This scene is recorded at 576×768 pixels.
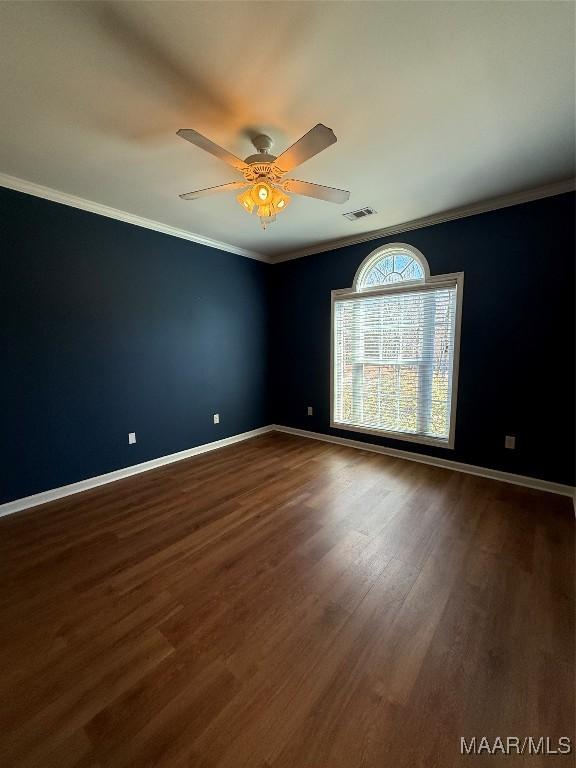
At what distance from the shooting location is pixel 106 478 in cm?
299

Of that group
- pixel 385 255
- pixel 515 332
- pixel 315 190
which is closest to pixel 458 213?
pixel 385 255

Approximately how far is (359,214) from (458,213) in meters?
0.98

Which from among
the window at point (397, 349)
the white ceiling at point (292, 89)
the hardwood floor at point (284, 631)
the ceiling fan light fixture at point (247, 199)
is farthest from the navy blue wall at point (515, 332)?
the ceiling fan light fixture at point (247, 199)

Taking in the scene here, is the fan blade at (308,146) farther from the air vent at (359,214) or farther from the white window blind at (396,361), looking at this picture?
the white window blind at (396,361)

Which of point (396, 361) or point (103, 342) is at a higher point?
point (103, 342)

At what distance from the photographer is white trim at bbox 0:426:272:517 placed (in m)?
2.49

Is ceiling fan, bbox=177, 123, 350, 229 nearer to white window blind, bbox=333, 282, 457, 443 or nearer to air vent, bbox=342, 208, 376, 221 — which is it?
air vent, bbox=342, 208, 376, 221

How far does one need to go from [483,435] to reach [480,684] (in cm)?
232

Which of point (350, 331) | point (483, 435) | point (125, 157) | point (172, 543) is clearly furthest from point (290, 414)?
point (125, 157)

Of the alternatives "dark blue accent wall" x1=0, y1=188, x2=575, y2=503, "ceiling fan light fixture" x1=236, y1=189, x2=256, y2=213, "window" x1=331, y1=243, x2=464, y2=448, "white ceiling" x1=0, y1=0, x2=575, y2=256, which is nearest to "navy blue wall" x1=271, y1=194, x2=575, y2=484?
"dark blue accent wall" x1=0, y1=188, x2=575, y2=503

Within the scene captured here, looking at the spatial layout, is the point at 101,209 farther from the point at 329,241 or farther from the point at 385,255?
the point at 385,255

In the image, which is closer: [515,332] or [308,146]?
[308,146]

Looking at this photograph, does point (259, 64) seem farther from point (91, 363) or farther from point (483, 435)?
point (483, 435)

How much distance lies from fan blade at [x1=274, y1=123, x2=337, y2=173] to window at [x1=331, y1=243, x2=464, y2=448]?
214 cm
